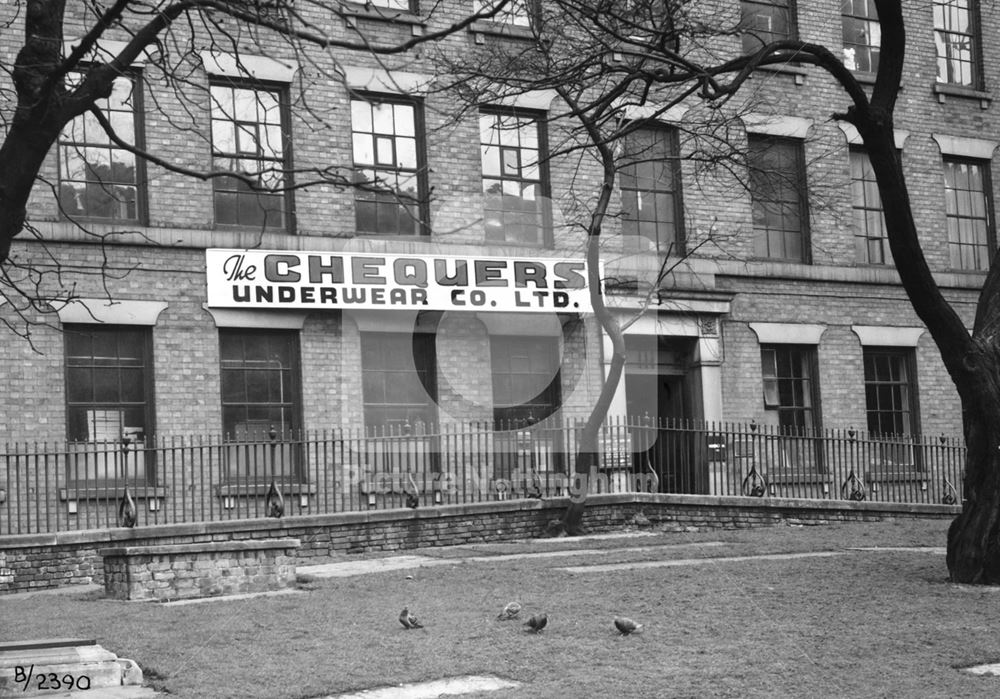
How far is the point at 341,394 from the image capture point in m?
19.8

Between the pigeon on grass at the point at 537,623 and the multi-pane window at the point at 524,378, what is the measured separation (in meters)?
11.6

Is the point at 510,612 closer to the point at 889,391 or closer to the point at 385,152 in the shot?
the point at 385,152

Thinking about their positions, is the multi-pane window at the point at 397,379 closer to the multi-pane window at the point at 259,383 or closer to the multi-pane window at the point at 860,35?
the multi-pane window at the point at 259,383

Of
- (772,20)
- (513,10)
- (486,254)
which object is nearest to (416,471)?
(486,254)

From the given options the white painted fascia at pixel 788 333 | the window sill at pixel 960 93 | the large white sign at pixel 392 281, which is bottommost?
the white painted fascia at pixel 788 333

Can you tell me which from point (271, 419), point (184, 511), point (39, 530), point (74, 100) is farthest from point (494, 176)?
point (74, 100)

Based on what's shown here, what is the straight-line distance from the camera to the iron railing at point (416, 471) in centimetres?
1720

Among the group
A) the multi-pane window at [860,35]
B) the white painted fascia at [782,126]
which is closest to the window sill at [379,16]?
the white painted fascia at [782,126]

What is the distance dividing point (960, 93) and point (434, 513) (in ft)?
47.6

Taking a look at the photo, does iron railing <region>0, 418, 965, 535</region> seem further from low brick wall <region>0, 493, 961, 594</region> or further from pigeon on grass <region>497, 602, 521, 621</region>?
pigeon on grass <region>497, 602, 521, 621</region>

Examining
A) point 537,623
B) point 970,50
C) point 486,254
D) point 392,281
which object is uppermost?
point 970,50

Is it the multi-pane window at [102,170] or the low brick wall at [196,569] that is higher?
the multi-pane window at [102,170]

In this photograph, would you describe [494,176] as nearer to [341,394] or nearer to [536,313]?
[536,313]

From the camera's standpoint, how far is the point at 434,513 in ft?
58.6
